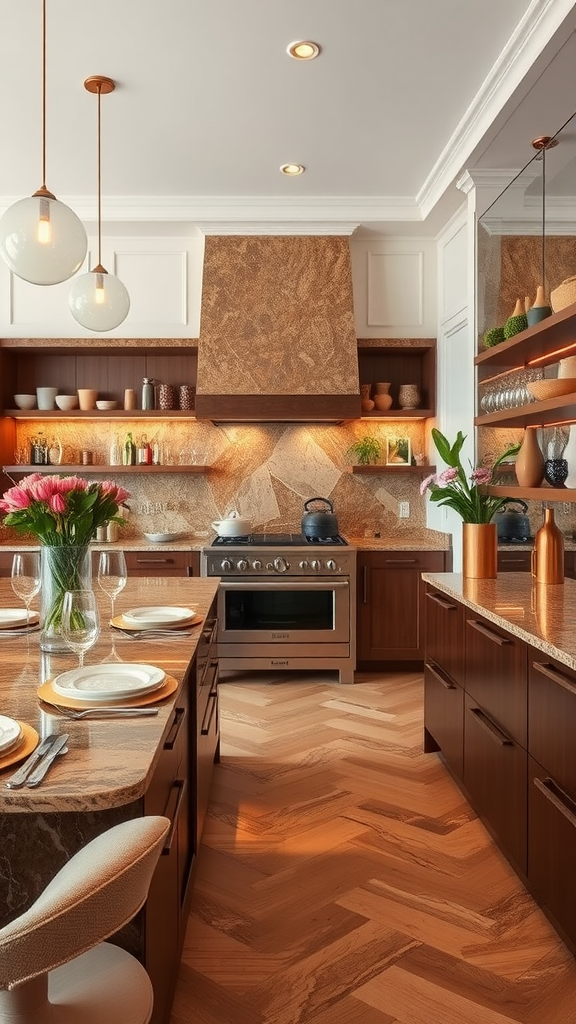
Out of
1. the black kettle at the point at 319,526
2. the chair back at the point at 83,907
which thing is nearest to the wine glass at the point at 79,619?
the chair back at the point at 83,907

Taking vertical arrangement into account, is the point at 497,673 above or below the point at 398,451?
below

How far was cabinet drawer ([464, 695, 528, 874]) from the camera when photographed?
2203 mm

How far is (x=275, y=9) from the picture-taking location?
9.18 ft

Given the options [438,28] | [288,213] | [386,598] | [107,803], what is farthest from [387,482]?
[107,803]

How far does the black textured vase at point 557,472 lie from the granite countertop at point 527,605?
0.41 meters

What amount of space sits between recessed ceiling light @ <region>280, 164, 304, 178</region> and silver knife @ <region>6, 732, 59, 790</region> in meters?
3.69

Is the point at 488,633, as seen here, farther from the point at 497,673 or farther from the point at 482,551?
the point at 482,551

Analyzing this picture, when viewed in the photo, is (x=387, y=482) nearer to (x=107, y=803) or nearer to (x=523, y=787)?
(x=523, y=787)

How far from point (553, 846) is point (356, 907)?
2.01ft

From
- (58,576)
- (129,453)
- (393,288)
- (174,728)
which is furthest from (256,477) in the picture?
(174,728)

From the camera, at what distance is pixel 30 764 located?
116 cm

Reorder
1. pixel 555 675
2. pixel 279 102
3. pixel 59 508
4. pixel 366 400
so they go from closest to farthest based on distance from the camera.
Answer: pixel 59 508, pixel 555 675, pixel 279 102, pixel 366 400

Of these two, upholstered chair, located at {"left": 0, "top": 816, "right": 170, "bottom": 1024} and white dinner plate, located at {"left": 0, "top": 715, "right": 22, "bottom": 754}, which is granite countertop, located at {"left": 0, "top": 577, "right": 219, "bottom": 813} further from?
upholstered chair, located at {"left": 0, "top": 816, "right": 170, "bottom": 1024}

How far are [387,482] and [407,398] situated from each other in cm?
62
